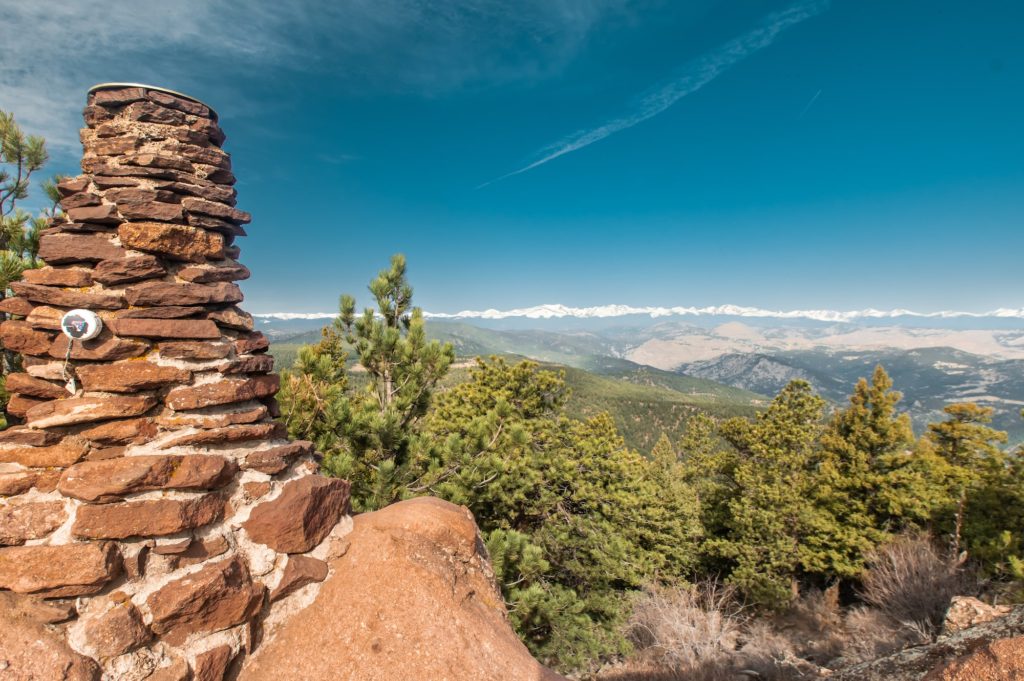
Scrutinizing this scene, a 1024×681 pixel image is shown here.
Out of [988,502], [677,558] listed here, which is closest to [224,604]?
[677,558]

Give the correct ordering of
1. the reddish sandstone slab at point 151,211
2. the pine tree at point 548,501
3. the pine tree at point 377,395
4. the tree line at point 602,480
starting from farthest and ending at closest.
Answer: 1. the pine tree at point 548,501
2. the tree line at point 602,480
3. the pine tree at point 377,395
4. the reddish sandstone slab at point 151,211

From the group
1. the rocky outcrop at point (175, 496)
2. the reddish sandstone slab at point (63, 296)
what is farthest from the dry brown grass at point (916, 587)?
the reddish sandstone slab at point (63, 296)

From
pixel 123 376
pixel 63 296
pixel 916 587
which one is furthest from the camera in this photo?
pixel 916 587

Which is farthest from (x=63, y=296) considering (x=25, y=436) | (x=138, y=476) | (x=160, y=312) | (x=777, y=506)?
(x=777, y=506)

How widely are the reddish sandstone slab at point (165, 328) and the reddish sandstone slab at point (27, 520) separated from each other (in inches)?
49.9

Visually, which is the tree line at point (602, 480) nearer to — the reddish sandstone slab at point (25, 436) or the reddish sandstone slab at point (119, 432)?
the reddish sandstone slab at point (119, 432)

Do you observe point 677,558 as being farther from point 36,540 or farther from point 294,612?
point 36,540

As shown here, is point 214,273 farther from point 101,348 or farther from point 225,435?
point 225,435

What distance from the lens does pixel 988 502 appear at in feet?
A: 61.0

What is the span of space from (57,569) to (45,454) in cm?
85

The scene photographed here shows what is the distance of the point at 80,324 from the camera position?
124 inches

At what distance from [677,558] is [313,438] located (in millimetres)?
17525

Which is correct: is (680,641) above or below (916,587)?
above

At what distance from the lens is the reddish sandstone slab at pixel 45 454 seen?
116 inches
